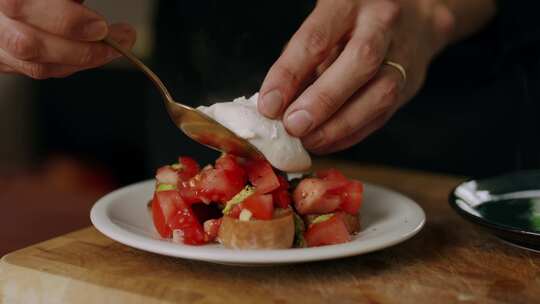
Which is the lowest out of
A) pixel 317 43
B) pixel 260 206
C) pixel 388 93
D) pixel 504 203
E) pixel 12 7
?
pixel 504 203

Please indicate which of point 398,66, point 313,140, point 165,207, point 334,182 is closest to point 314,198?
point 334,182

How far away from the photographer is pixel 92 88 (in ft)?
13.7

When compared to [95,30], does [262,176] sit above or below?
below

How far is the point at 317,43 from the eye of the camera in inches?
54.5

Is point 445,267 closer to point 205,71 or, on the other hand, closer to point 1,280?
point 1,280

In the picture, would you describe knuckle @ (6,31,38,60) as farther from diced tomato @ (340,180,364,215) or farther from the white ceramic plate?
diced tomato @ (340,180,364,215)

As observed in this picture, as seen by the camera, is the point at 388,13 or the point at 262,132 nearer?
the point at 262,132

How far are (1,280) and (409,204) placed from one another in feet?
2.48

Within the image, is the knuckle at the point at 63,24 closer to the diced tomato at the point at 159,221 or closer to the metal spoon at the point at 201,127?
the metal spoon at the point at 201,127

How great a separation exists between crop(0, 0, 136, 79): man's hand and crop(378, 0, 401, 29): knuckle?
0.52m

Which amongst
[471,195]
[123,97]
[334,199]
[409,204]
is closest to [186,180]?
[334,199]

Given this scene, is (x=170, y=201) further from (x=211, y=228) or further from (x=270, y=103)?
(x=270, y=103)

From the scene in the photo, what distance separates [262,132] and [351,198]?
20 cm

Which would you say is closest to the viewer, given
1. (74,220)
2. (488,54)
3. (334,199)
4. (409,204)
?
(334,199)
